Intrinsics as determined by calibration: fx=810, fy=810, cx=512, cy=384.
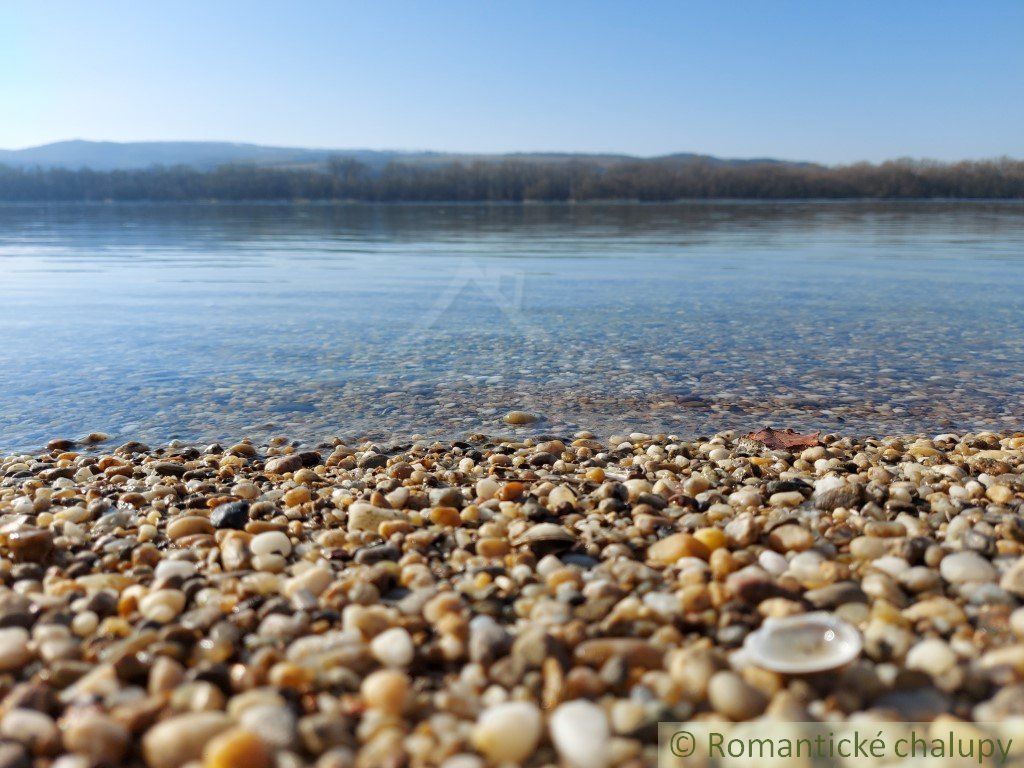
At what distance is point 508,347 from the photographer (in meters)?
8.23

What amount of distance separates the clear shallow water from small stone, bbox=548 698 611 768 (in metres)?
3.62

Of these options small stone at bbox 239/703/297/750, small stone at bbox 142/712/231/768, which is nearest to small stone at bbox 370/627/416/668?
small stone at bbox 239/703/297/750

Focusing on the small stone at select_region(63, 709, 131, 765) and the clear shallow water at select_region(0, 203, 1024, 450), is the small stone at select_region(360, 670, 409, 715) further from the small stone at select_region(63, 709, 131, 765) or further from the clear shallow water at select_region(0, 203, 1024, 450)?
the clear shallow water at select_region(0, 203, 1024, 450)

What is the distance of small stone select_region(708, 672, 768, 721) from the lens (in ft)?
6.43

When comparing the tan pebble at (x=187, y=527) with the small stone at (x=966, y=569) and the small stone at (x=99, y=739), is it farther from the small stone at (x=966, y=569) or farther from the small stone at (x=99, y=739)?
the small stone at (x=966, y=569)

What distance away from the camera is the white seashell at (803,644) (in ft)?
6.87

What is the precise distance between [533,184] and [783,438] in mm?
75583

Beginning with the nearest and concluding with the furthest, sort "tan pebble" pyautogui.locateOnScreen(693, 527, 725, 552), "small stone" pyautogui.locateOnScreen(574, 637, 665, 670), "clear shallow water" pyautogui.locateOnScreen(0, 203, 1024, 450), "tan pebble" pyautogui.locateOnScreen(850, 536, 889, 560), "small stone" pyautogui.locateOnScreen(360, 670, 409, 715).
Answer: "small stone" pyautogui.locateOnScreen(360, 670, 409, 715) < "small stone" pyautogui.locateOnScreen(574, 637, 665, 670) < "tan pebble" pyautogui.locateOnScreen(850, 536, 889, 560) < "tan pebble" pyautogui.locateOnScreen(693, 527, 725, 552) < "clear shallow water" pyautogui.locateOnScreen(0, 203, 1024, 450)

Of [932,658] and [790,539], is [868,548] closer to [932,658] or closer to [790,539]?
[790,539]

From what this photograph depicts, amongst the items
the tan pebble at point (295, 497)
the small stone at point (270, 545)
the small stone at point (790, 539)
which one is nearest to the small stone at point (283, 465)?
the tan pebble at point (295, 497)

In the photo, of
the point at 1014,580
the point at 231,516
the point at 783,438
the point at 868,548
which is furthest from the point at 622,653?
the point at 783,438

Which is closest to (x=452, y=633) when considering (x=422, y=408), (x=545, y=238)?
(x=422, y=408)

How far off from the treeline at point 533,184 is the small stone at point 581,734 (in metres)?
76.0

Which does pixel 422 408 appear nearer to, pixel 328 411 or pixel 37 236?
pixel 328 411
